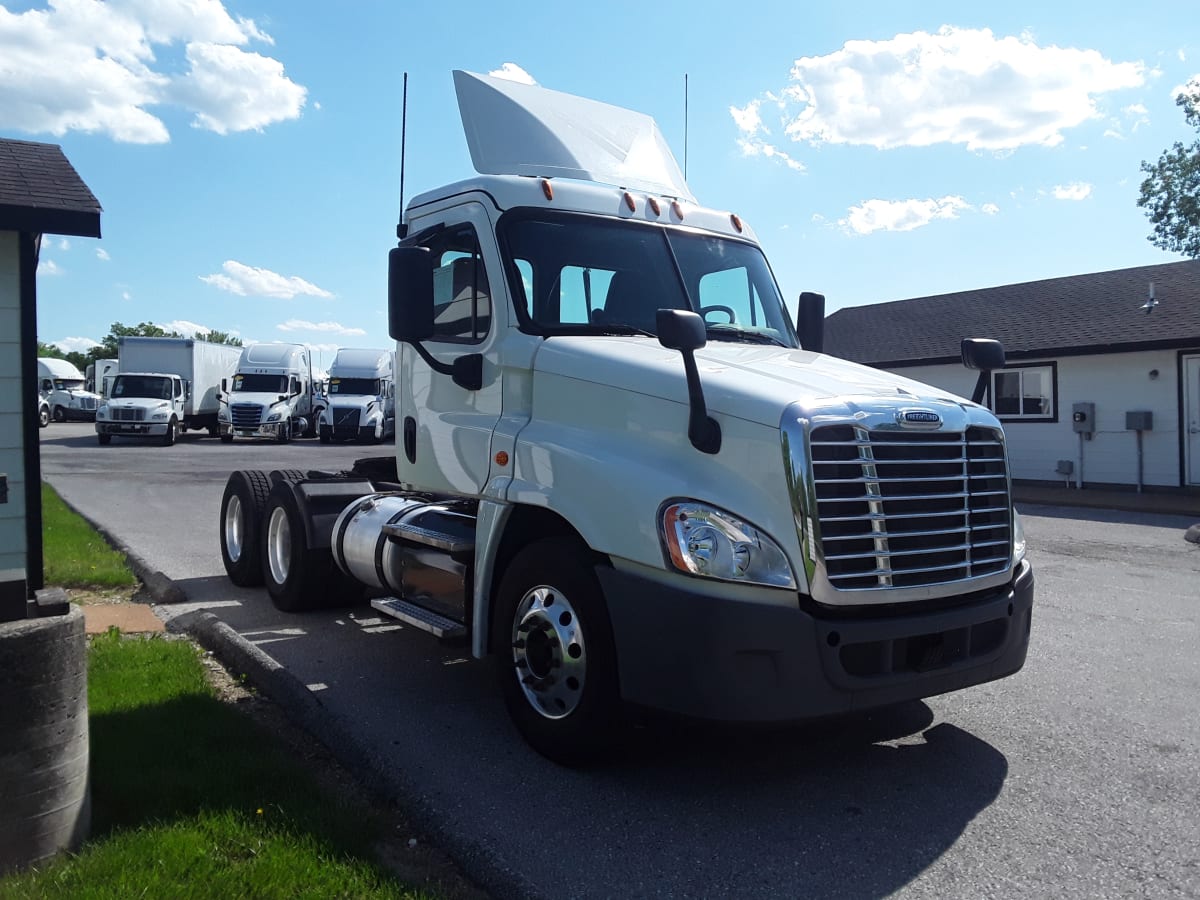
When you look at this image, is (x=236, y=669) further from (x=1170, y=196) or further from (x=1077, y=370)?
(x=1170, y=196)

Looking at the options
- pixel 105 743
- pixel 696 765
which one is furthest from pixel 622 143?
pixel 105 743

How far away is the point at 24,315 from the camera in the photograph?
18.6 feet

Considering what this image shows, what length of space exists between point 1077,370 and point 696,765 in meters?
18.4

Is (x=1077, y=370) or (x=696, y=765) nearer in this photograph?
(x=696, y=765)

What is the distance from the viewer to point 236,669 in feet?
19.1

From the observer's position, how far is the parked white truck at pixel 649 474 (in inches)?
145

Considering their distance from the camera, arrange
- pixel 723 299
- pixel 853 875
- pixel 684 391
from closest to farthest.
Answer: pixel 853 875 → pixel 684 391 → pixel 723 299

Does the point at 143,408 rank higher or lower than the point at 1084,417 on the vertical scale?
higher

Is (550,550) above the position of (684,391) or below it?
below

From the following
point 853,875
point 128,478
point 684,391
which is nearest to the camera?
point 853,875

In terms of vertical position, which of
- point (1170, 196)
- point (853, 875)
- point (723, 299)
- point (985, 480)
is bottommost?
point (853, 875)

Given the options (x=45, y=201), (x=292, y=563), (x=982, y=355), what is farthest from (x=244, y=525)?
(x=982, y=355)

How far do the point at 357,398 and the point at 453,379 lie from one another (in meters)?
28.1

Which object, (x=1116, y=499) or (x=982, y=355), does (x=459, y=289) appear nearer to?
(x=982, y=355)
